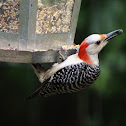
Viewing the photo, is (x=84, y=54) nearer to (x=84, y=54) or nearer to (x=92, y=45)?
(x=84, y=54)

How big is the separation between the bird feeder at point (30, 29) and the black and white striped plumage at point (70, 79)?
0.28 meters

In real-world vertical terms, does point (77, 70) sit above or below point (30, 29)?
below

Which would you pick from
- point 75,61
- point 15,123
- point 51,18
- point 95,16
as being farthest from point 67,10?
point 15,123

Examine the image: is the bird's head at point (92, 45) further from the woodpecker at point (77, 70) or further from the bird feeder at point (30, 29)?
the bird feeder at point (30, 29)

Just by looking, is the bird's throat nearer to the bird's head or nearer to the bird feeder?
the bird's head

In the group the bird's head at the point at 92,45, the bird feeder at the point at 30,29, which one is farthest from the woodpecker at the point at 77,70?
the bird feeder at the point at 30,29

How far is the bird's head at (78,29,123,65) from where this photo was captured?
335 cm

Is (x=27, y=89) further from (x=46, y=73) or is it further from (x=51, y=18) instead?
(x=51, y=18)

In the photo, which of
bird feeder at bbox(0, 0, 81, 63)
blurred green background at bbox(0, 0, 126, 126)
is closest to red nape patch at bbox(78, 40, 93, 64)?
bird feeder at bbox(0, 0, 81, 63)

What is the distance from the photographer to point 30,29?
2959 mm

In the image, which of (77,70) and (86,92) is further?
(86,92)

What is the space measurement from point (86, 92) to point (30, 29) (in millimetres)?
2922

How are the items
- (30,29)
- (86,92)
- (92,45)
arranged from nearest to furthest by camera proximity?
1. (30,29)
2. (92,45)
3. (86,92)

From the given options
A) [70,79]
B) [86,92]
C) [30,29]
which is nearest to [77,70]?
[70,79]
